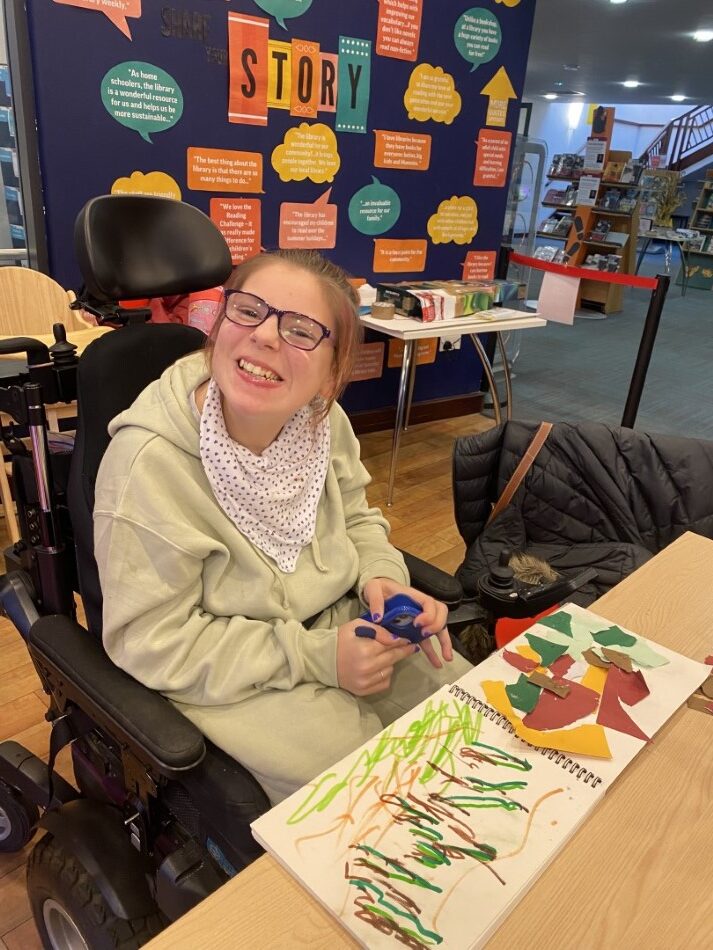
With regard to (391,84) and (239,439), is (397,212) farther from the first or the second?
(239,439)

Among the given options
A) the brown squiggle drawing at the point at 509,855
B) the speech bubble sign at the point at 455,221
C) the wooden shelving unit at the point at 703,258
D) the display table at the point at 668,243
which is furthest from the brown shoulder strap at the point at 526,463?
the wooden shelving unit at the point at 703,258

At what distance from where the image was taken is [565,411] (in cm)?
436

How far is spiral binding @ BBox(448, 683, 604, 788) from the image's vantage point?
821 mm

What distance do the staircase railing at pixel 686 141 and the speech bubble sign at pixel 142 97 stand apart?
40.8 ft

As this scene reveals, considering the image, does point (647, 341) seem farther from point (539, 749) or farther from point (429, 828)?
point (429, 828)

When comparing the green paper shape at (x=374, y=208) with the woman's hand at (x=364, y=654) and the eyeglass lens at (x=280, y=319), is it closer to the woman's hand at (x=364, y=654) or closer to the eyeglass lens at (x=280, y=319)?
the eyeglass lens at (x=280, y=319)

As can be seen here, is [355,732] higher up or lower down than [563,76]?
lower down

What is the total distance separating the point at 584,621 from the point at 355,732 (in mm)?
390

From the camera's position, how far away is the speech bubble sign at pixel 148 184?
2.61 m

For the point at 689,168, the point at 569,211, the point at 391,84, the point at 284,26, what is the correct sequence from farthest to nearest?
the point at 689,168 < the point at 569,211 < the point at 391,84 < the point at 284,26

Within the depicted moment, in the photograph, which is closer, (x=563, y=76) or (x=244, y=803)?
(x=244, y=803)

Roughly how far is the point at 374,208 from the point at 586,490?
75.5 inches

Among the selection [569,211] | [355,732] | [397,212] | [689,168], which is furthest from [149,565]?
[689,168]

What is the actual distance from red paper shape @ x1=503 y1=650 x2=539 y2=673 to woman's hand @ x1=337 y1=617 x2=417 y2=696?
137mm
